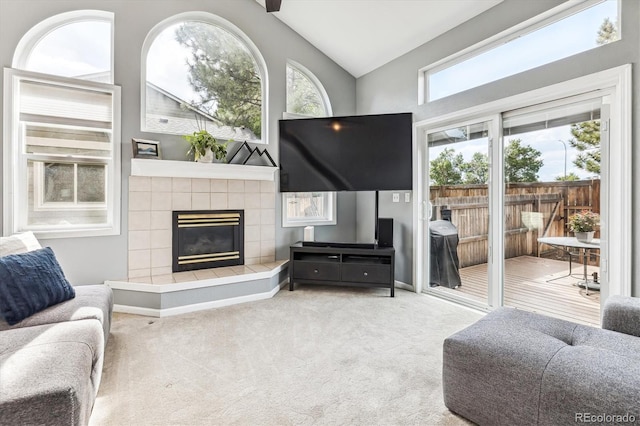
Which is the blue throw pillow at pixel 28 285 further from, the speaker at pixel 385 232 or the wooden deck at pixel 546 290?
the wooden deck at pixel 546 290

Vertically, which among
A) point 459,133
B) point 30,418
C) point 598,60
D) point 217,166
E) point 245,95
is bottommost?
point 30,418

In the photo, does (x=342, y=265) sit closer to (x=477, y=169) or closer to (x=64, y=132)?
(x=477, y=169)

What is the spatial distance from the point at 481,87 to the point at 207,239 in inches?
131

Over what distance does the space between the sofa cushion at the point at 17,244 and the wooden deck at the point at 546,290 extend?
3.88 m

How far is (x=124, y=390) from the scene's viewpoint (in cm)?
176

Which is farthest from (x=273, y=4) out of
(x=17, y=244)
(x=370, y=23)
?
(x=17, y=244)

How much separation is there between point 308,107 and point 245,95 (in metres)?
0.91

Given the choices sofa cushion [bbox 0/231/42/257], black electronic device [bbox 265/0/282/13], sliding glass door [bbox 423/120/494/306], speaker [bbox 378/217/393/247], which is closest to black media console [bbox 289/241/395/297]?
speaker [bbox 378/217/393/247]

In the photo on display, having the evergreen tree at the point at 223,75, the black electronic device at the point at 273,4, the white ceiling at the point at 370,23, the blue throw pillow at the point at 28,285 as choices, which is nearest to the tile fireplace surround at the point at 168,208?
the evergreen tree at the point at 223,75

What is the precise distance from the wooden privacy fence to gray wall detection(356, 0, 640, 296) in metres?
0.37

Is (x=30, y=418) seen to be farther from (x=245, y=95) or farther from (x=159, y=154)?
(x=245, y=95)

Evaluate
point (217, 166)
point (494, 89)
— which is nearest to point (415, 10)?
point (494, 89)

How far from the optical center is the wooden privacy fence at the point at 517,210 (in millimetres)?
2453

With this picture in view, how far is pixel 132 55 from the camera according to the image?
3201mm
